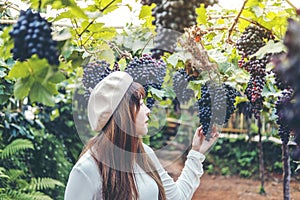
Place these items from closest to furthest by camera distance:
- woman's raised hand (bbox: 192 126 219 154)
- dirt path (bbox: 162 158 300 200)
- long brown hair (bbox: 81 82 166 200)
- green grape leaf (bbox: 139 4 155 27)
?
1. green grape leaf (bbox: 139 4 155 27)
2. long brown hair (bbox: 81 82 166 200)
3. woman's raised hand (bbox: 192 126 219 154)
4. dirt path (bbox: 162 158 300 200)

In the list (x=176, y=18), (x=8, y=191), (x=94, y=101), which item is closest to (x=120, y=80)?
(x=94, y=101)

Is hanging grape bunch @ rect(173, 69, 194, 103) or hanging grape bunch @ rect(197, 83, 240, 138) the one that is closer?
hanging grape bunch @ rect(197, 83, 240, 138)

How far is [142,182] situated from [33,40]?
38.8 inches

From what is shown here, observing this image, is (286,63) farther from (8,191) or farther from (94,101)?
(8,191)

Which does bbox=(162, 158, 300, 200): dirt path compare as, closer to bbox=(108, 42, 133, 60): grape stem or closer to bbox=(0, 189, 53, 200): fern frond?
bbox=(0, 189, 53, 200): fern frond

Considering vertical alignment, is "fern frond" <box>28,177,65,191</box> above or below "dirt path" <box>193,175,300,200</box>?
above

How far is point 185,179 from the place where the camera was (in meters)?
1.79

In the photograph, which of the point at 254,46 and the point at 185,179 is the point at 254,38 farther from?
the point at 185,179

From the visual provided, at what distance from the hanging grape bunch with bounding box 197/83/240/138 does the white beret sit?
0.22m

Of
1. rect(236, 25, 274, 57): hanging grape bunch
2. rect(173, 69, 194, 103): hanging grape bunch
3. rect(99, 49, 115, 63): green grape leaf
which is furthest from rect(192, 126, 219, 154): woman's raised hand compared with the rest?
rect(236, 25, 274, 57): hanging grape bunch

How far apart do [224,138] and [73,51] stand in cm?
620

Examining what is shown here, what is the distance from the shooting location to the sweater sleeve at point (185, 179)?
1.76 meters

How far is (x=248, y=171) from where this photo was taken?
6.83 m

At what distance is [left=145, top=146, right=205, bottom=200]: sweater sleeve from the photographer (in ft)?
5.76
